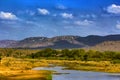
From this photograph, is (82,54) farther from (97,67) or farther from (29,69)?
(29,69)

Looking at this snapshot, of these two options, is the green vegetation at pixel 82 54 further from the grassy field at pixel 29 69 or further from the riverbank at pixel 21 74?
the riverbank at pixel 21 74

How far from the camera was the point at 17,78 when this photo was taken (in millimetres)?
53875

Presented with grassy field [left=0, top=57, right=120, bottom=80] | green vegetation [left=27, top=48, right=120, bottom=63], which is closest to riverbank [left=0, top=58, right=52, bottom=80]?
grassy field [left=0, top=57, right=120, bottom=80]

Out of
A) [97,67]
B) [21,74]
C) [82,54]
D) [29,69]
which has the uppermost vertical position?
[82,54]

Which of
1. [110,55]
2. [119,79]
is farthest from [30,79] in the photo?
[110,55]

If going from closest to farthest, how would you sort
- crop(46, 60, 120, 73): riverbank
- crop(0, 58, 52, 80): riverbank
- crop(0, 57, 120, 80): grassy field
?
crop(0, 58, 52, 80): riverbank
crop(0, 57, 120, 80): grassy field
crop(46, 60, 120, 73): riverbank

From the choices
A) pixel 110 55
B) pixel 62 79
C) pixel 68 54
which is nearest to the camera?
pixel 62 79

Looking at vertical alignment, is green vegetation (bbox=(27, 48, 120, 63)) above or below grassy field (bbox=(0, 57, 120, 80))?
above

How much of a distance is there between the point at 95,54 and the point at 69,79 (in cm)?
10951

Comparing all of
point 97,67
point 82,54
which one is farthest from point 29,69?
point 82,54

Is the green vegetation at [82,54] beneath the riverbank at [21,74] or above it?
above

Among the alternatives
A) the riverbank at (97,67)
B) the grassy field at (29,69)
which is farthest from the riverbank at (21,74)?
the riverbank at (97,67)

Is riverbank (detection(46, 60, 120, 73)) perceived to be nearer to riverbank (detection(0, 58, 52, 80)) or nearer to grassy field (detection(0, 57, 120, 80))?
grassy field (detection(0, 57, 120, 80))

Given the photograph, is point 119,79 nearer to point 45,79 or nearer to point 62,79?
point 62,79
